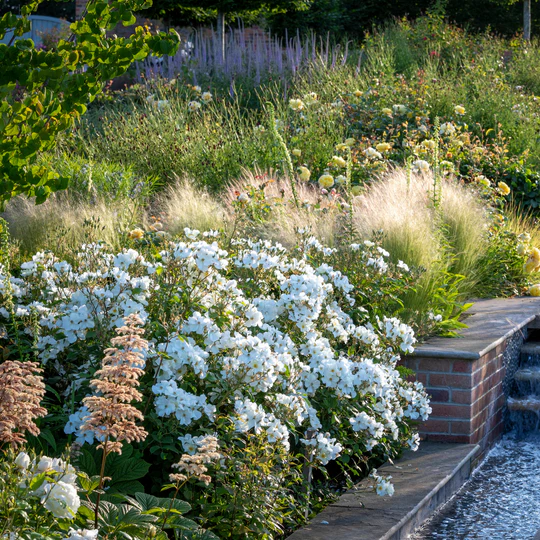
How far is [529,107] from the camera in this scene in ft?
32.7

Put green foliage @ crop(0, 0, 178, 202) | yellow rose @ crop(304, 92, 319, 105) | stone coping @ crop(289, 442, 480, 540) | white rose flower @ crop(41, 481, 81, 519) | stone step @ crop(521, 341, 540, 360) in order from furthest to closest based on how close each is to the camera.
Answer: yellow rose @ crop(304, 92, 319, 105) < stone step @ crop(521, 341, 540, 360) < stone coping @ crop(289, 442, 480, 540) < green foliage @ crop(0, 0, 178, 202) < white rose flower @ crop(41, 481, 81, 519)

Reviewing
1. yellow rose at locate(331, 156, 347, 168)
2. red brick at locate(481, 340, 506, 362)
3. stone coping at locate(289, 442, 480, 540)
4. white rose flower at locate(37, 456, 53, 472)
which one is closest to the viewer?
white rose flower at locate(37, 456, 53, 472)

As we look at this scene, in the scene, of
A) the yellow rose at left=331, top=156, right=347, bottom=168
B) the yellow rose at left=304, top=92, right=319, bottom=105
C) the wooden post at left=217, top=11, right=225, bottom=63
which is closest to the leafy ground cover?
the yellow rose at left=331, top=156, right=347, bottom=168

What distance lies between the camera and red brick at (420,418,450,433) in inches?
162

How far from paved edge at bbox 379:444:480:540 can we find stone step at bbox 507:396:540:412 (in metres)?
0.87

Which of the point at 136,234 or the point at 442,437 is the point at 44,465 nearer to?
the point at 442,437

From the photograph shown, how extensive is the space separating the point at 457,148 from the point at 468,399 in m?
4.14

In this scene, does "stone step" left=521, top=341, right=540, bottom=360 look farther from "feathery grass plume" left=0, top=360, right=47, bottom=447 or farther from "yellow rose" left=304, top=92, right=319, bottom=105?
"yellow rose" left=304, top=92, right=319, bottom=105

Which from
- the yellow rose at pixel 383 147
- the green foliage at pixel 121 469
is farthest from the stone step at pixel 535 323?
the green foliage at pixel 121 469

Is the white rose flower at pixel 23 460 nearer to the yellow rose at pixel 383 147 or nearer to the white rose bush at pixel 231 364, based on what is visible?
the white rose bush at pixel 231 364

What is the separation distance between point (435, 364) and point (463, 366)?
0.14 m

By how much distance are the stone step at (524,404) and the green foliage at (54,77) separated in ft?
10.3

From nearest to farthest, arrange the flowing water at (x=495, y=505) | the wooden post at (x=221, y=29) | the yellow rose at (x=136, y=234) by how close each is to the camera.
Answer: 1. the flowing water at (x=495, y=505)
2. the yellow rose at (x=136, y=234)
3. the wooden post at (x=221, y=29)

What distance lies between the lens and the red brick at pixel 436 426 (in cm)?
411
